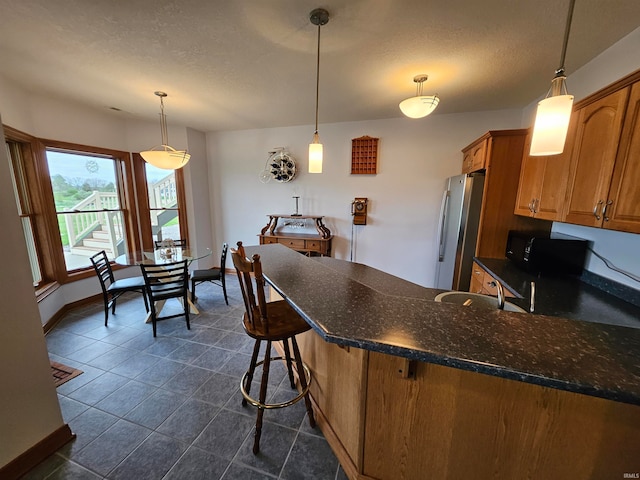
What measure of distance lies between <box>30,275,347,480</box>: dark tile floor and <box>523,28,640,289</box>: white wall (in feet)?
7.50

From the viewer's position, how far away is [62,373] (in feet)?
6.81

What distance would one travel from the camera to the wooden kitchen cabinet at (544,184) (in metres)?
1.79

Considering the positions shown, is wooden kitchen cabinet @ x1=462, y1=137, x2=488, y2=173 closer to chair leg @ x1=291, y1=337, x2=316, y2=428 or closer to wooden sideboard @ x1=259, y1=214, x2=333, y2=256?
wooden sideboard @ x1=259, y1=214, x2=333, y2=256

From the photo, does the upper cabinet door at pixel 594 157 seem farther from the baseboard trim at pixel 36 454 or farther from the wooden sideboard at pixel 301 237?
the baseboard trim at pixel 36 454

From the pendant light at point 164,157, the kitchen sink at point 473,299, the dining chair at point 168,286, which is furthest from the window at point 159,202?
the kitchen sink at point 473,299

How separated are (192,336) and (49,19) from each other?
271 centimetres

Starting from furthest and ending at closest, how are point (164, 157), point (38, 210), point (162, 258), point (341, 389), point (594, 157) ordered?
1. point (162, 258)
2. point (38, 210)
3. point (164, 157)
4. point (594, 157)
5. point (341, 389)

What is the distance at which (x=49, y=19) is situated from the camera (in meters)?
1.58

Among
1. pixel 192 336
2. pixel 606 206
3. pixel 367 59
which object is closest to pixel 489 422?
pixel 606 206

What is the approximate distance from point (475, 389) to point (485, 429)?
178 mm

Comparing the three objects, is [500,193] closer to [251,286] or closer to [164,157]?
[251,286]

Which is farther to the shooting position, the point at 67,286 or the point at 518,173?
the point at 67,286

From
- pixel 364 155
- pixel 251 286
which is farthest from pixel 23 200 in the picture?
pixel 364 155

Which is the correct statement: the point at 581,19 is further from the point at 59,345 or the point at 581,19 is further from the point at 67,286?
the point at 67,286
